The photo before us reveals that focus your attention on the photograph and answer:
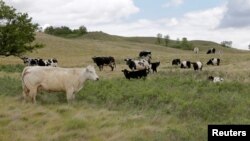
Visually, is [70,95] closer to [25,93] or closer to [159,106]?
[25,93]

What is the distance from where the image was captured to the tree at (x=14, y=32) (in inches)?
1519

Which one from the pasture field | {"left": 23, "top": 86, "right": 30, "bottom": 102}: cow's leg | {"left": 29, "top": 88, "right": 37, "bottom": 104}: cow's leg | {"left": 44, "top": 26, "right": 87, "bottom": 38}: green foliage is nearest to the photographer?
the pasture field

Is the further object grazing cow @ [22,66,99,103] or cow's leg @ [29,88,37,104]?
grazing cow @ [22,66,99,103]

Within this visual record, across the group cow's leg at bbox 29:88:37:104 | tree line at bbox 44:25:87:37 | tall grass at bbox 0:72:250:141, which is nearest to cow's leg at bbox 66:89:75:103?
tall grass at bbox 0:72:250:141

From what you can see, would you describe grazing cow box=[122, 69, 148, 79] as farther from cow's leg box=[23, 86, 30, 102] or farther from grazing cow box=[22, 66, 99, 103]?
cow's leg box=[23, 86, 30, 102]

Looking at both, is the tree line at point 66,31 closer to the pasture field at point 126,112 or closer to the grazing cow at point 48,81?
the pasture field at point 126,112

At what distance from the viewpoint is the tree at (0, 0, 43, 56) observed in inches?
1519

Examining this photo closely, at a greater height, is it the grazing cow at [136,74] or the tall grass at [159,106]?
the grazing cow at [136,74]

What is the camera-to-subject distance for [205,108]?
→ 46.6ft

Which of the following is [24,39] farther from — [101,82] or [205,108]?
[205,108]

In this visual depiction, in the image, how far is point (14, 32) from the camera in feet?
126

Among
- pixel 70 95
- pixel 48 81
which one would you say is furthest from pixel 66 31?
pixel 70 95

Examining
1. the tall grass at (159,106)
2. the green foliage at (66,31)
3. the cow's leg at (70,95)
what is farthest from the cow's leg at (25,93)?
the green foliage at (66,31)

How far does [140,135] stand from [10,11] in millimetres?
31437
